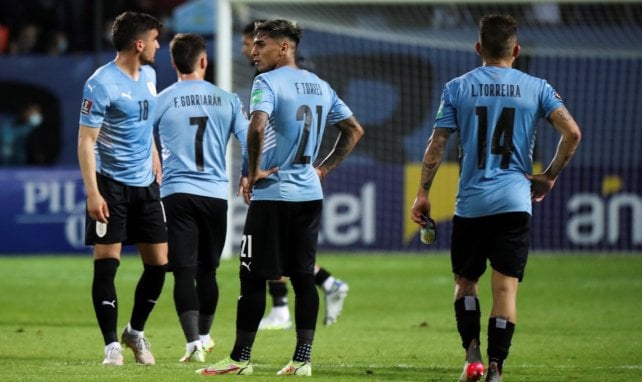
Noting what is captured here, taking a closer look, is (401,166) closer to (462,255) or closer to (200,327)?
(200,327)

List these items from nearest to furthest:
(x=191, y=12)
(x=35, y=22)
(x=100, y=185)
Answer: (x=100, y=185), (x=191, y=12), (x=35, y=22)

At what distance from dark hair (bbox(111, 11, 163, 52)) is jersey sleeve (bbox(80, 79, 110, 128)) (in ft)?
1.11

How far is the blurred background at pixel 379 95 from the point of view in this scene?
1855cm

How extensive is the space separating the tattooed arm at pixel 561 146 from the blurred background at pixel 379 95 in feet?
34.7

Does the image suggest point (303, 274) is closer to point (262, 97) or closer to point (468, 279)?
point (468, 279)

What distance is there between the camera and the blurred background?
18547 millimetres

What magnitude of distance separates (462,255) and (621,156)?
13.5 m

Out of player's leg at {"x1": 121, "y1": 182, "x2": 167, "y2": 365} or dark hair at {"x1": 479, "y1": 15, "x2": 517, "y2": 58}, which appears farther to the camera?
player's leg at {"x1": 121, "y1": 182, "x2": 167, "y2": 365}

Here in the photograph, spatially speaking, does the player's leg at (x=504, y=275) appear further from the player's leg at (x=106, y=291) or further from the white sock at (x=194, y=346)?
the player's leg at (x=106, y=291)

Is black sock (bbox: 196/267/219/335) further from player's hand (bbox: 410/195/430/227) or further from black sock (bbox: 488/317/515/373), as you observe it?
black sock (bbox: 488/317/515/373)

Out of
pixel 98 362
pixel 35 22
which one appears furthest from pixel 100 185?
pixel 35 22

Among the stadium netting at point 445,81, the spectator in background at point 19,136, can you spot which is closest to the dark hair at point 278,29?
the stadium netting at point 445,81

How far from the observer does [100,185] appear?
8250mm

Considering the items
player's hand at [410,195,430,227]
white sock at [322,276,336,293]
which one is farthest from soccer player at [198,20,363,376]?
white sock at [322,276,336,293]
